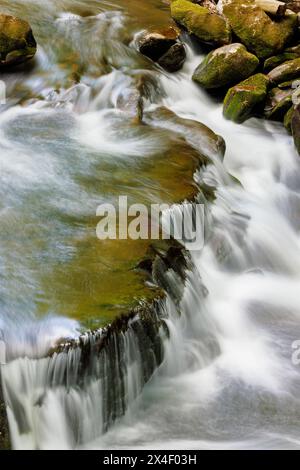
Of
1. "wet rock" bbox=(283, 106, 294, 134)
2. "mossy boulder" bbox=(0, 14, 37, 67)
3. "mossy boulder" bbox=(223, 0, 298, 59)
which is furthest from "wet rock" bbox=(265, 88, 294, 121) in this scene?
"mossy boulder" bbox=(0, 14, 37, 67)

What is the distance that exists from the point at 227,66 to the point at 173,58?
1.21 m

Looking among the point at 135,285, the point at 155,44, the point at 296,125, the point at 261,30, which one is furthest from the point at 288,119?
the point at 135,285

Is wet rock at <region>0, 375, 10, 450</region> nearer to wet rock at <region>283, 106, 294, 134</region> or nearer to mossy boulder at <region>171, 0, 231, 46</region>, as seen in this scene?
wet rock at <region>283, 106, 294, 134</region>

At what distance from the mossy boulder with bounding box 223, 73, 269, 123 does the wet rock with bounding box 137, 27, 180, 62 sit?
5.76 feet

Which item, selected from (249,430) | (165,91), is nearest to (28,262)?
(249,430)

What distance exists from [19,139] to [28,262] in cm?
330

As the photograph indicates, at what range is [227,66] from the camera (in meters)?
10.0

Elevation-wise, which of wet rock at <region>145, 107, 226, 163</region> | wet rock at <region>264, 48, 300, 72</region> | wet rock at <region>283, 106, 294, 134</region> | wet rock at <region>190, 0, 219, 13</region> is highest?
wet rock at <region>190, 0, 219, 13</region>

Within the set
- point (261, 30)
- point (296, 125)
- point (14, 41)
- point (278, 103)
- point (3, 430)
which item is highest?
point (14, 41)

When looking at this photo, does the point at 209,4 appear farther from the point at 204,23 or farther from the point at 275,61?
the point at 275,61

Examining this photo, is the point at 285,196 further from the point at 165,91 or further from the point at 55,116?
the point at 55,116

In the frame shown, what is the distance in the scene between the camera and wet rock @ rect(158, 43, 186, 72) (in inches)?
420

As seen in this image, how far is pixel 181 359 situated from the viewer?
202 inches

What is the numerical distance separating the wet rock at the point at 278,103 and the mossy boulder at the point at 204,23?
163cm
